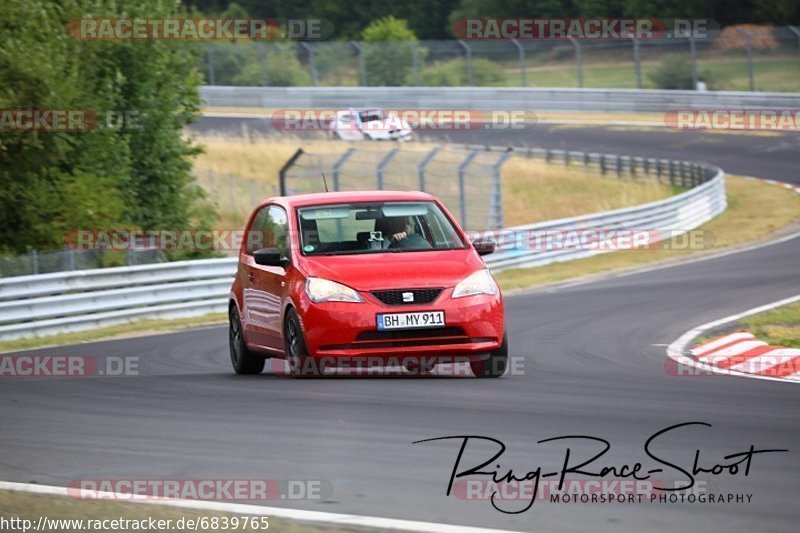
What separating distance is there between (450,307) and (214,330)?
8.27 m

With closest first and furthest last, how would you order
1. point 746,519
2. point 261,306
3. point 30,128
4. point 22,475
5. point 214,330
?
1. point 746,519
2. point 22,475
3. point 261,306
4. point 214,330
5. point 30,128

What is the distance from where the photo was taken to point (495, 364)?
1148cm

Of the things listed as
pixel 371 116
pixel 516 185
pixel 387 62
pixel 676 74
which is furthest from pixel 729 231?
pixel 387 62

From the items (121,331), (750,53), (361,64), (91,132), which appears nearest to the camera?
(121,331)

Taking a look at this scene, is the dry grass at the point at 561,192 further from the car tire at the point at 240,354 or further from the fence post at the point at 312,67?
the car tire at the point at 240,354

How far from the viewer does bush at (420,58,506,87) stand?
55625 millimetres

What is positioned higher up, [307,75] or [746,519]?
[307,75]

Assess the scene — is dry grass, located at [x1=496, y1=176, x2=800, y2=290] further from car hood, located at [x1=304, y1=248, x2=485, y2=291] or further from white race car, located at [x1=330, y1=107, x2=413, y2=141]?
white race car, located at [x1=330, y1=107, x2=413, y2=141]

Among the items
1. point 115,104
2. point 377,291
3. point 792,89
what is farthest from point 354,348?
point 792,89

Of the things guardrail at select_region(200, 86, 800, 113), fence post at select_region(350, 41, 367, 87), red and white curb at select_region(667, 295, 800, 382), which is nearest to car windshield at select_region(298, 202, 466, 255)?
red and white curb at select_region(667, 295, 800, 382)

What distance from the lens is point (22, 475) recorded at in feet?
25.6

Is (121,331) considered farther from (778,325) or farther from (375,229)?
(778,325)

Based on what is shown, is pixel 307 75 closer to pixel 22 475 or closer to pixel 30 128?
pixel 30 128

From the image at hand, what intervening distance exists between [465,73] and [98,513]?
5019cm
